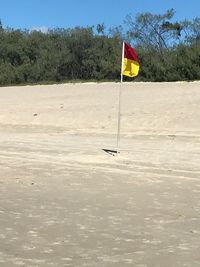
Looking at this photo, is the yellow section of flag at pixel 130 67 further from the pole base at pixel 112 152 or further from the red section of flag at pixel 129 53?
the pole base at pixel 112 152

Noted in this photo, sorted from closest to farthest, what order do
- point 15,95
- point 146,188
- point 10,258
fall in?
1. point 10,258
2. point 146,188
3. point 15,95

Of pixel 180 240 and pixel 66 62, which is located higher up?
pixel 66 62

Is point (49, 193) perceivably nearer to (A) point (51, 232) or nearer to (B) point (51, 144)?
(A) point (51, 232)

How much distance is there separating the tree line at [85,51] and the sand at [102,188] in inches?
701

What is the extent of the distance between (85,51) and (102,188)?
147 ft

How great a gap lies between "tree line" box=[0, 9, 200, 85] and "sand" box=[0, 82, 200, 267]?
701 inches

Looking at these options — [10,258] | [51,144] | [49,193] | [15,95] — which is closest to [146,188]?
[49,193]

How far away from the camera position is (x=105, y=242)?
272 inches

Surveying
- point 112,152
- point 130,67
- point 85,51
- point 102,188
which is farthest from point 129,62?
point 85,51

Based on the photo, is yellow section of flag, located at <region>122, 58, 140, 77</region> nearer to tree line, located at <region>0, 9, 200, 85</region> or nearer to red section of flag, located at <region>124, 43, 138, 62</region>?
red section of flag, located at <region>124, 43, 138, 62</region>

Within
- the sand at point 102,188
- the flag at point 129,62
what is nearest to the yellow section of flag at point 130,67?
the flag at point 129,62

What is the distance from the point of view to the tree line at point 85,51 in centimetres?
4656

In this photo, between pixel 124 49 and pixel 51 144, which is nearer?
pixel 124 49

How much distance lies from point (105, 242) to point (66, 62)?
48148mm
